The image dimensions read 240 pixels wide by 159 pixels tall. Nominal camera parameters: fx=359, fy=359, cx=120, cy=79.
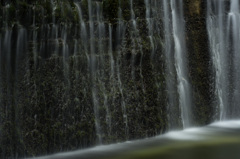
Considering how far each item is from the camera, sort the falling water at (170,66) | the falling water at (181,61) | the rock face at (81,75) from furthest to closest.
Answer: the falling water at (181,61) < the falling water at (170,66) < the rock face at (81,75)

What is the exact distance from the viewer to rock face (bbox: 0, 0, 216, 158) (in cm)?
618

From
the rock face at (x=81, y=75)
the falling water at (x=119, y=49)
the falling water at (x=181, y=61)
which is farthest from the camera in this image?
the falling water at (x=181, y=61)

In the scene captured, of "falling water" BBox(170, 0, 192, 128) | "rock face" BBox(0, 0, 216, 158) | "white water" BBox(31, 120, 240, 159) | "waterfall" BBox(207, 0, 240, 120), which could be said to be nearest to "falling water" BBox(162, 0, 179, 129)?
"rock face" BBox(0, 0, 216, 158)

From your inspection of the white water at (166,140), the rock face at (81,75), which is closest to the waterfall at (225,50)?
the white water at (166,140)

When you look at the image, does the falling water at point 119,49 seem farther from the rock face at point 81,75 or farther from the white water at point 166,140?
the white water at point 166,140

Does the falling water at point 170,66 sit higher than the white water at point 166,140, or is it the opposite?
the falling water at point 170,66

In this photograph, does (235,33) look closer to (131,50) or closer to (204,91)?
(204,91)

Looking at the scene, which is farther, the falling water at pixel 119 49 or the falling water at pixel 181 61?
the falling water at pixel 181 61

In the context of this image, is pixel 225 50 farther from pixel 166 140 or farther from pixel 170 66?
pixel 166 140

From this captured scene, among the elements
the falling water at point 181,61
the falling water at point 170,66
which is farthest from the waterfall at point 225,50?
Result: the falling water at point 170,66

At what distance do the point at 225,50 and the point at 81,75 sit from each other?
Result: 14.9 ft

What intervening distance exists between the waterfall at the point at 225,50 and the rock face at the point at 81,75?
168cm

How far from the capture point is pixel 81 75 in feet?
22.1

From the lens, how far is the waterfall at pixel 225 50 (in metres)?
9.21
